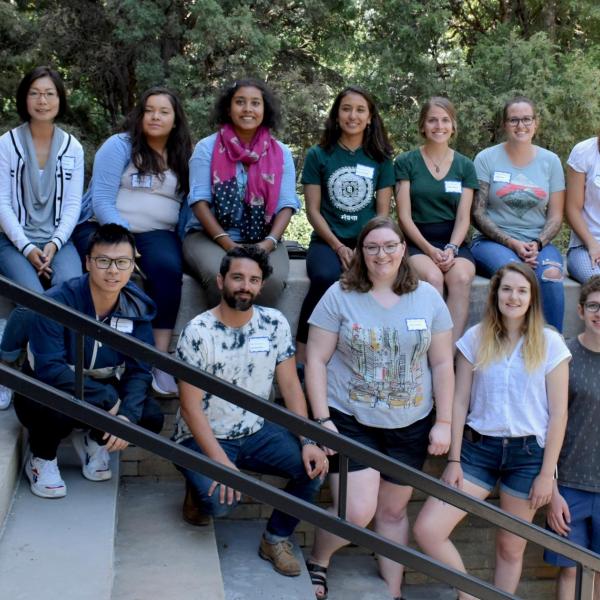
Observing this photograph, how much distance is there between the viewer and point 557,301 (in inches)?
194

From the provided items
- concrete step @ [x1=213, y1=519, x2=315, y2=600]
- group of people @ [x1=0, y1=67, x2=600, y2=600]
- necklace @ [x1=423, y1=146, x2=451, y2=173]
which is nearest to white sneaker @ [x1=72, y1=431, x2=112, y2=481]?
group of people @ [x1=0, y1=67, x2=600, y2=600]

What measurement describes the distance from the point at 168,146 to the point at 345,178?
95cm

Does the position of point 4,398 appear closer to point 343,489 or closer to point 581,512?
point 343,489

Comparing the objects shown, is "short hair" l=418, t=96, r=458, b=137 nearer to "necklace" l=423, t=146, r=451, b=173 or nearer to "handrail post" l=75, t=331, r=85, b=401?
"necklace" l=423, t=146, r=451, b=173

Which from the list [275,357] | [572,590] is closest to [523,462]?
[572,590]

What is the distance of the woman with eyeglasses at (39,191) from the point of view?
431 cm

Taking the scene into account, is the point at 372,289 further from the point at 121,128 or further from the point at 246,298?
the point at 121,128

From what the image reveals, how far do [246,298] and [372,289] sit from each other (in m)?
0.63

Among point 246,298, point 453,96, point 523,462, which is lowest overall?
point 523,462

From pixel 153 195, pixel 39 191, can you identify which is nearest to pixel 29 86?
pixel 39 191

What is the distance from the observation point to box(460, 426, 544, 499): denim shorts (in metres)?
4.29

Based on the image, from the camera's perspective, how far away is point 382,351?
4176mm

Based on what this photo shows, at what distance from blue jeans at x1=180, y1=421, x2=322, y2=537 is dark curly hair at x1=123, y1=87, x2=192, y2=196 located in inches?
55.0

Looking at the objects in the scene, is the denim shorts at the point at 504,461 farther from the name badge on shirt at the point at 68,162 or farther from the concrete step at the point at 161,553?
the name badge on shirt at the point at 68,162
